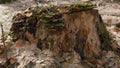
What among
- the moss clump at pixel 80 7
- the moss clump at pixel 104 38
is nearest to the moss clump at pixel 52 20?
the moss clump at pixel 80 7

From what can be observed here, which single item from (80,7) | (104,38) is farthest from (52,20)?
(104,38)

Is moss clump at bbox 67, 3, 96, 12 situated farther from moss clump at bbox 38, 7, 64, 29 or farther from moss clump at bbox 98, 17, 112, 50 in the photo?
moss clump at bbox 98, 17, 112, 50

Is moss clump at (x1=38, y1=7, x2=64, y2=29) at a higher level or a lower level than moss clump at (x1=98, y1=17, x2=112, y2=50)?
higher

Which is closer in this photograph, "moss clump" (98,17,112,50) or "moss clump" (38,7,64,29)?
"moss clump" (38,7,64,29)

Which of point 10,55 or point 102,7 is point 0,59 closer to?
point 10,55

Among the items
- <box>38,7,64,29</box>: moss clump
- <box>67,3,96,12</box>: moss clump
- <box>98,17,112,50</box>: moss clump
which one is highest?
<box>67,3,96,12</box>: moss clump

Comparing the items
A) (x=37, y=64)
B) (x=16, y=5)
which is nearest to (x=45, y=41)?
(x=37, y=64)

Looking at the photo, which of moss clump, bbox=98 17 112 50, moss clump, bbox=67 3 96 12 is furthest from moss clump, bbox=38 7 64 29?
moss clump, bbox=98 17 112 50

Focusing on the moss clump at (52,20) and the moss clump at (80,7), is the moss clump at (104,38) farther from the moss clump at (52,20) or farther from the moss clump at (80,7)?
the moss clump at (52,20)

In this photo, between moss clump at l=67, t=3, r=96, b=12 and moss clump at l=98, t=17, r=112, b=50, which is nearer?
moss clump at l=67, t=3, r=96, b=12

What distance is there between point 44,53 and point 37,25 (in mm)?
623

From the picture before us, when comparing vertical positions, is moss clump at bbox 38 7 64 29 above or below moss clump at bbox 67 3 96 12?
below

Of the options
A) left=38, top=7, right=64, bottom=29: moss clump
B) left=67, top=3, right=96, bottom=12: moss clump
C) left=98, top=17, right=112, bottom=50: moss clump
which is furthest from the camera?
left=98, top=17, right=112, bottom=50: moss clump

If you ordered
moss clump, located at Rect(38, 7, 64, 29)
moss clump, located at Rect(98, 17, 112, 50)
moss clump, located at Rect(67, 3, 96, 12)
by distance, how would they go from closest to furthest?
1. moss clump, located at Rect(38, 7, 64, 29)
2. moss clump, located at Rect(67, 3, 96, 12)
3. moss clump, located at Rect(98, 17, 112, 50)
